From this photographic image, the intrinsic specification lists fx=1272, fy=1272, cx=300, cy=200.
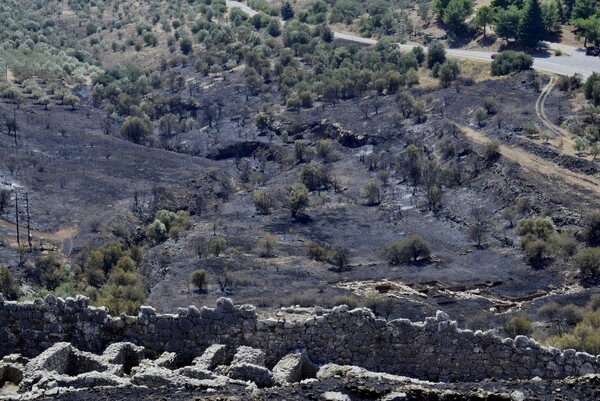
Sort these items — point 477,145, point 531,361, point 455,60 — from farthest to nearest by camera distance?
1. point 455,60
2. point 477,145
3. point 531,361

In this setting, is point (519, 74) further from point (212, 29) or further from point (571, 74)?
point (212, 29)

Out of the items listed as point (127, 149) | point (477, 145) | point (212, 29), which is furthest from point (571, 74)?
point (212, 29)

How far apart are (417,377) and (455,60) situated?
76464mm

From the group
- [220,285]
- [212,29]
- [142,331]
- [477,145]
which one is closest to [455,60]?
[477,145]

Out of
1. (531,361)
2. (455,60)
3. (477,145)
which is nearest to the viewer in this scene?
(531,361)

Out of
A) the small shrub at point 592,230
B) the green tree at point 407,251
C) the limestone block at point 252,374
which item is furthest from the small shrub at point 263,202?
the limestone block at point 252,374

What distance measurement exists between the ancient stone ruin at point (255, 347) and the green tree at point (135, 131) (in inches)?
2609

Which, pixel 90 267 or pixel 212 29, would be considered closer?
Result: pixel 90 267

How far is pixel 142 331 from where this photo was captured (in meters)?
17.7

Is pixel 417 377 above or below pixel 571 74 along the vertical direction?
above

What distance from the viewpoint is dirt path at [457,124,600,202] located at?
6300cm

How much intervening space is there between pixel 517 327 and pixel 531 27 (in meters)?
56.1

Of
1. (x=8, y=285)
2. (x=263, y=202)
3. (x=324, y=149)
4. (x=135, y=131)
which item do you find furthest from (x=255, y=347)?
(x=135, y=131)

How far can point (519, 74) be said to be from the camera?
85.5 meters
